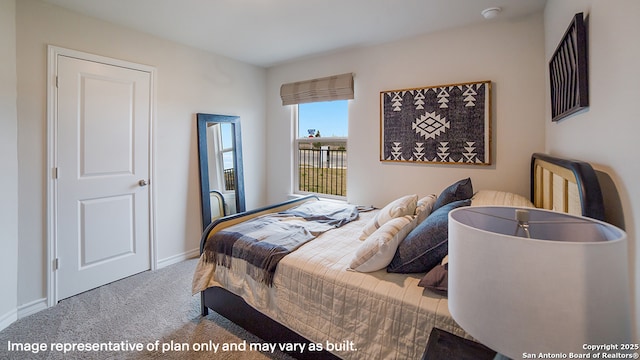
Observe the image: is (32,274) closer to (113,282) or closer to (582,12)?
(113,282)

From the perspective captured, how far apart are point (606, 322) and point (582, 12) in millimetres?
1440

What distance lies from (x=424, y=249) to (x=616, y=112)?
2.95ft

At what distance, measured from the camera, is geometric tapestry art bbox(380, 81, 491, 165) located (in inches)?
106

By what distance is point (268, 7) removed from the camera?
→ 242 cm

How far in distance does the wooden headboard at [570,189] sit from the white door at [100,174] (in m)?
3.37

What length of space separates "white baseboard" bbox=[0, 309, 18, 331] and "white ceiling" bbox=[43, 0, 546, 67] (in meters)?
2.42

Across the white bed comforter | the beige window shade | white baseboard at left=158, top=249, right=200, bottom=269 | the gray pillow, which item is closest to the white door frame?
white baseboard at left=158, top=249, right=200, bottom=269

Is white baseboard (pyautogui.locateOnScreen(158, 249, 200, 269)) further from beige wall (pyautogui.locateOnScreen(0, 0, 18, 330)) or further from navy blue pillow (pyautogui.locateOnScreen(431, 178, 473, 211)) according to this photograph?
navy blue pillow (pyautogui.locateOnScreen(431, 178, 473, 211))

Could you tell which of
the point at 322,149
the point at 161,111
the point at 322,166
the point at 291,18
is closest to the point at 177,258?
the point at 161,111

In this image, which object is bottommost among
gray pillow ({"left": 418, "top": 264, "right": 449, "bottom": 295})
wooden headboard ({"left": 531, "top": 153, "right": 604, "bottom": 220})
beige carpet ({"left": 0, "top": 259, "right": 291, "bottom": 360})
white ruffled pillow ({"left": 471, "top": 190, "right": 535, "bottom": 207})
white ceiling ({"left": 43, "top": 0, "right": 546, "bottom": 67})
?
beige carpet ({"left": 0, "top": 259, "right": 291, "bottom": 360})

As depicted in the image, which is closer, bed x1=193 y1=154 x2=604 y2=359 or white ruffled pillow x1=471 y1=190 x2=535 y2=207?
bed x1=193 y1=154 x2=604 y2=359

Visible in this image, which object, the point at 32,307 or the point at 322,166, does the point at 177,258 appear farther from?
the point at 322,166

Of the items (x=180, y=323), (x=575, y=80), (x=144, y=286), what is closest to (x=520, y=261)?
(x=575, y=80)

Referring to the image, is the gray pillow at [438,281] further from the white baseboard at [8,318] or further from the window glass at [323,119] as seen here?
the white baseboard at [8,318]
